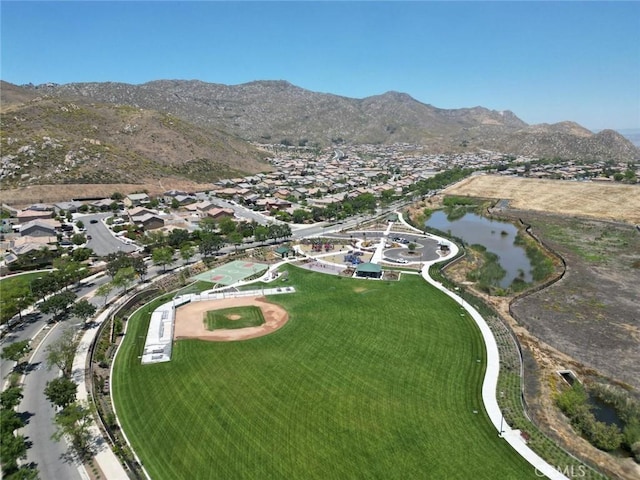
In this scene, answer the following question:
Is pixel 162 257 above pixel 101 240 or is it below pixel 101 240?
above

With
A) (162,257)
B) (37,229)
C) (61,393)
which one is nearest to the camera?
(61,393)

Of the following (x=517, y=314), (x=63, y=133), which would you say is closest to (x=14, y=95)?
(x=63, y=133)

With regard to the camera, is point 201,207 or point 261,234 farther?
point 201,207

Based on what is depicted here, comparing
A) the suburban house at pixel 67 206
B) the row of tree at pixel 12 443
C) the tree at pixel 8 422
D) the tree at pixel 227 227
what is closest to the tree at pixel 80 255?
the tree at pixel 227 227

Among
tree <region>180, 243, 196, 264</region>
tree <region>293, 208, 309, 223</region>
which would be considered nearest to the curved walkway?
tree <region>180, 243, 196, 264</region>

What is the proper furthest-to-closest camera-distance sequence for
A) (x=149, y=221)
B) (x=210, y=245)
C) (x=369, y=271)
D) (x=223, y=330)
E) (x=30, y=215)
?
(x=149, y=221) → (x=30, y=215) → (x=210, y=245) → (x=369, y=271) → (x=223, y=330)

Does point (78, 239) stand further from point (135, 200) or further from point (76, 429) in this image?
point (76, 429)

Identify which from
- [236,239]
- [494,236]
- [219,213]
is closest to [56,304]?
[236,239]
